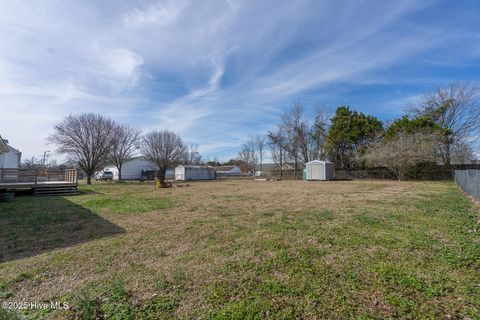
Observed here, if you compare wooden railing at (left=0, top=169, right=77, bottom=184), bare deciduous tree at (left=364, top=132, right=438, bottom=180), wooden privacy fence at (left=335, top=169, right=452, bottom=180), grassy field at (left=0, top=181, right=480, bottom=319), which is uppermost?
bare deciduous tree at (left=364, top=132, right=438, bottom=180)

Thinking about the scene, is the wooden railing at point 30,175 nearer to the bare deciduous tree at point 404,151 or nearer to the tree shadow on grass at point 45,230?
the tree shadow on grass at point 45,230

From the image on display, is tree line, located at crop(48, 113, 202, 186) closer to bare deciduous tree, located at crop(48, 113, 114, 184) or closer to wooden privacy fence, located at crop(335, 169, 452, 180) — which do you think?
bare deciduous tree, located at crop(48, 113, 114, 184)

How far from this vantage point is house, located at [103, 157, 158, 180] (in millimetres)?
45344

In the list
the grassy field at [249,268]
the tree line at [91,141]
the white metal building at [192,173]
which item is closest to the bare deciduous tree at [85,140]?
the tree line at [91,141]

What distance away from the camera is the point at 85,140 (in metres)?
27.4

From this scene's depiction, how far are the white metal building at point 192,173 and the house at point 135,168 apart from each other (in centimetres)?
680

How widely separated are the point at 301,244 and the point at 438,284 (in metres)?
2.06

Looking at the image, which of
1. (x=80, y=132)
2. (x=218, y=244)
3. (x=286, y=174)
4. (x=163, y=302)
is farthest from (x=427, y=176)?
(x=80, y=132)

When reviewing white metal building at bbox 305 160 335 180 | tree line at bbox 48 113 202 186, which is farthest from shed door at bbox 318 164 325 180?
tree line at bbox 48 113 202 186

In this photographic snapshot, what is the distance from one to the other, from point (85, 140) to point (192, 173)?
16993 mm

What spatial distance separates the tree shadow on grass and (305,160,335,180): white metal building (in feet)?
90.4

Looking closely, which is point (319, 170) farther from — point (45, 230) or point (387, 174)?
point (45, 230)

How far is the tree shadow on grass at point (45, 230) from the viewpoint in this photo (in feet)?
16.0

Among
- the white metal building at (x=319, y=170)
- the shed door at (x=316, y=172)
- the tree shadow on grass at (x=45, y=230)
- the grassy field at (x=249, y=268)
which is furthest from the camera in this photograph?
the shed door at (x=316, y=172)
